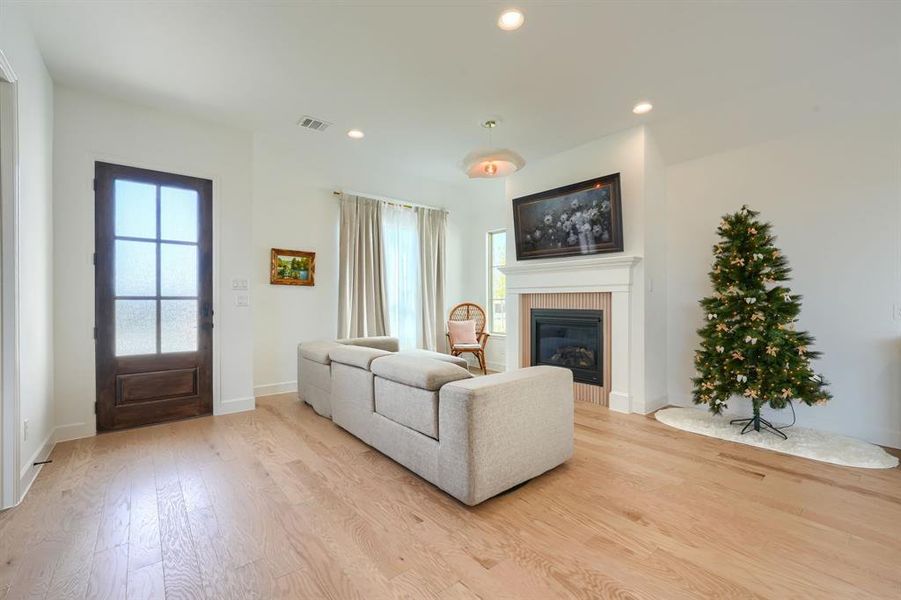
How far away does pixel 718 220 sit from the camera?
12.4 feet

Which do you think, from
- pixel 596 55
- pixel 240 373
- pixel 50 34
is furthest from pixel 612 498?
pixel 50 34

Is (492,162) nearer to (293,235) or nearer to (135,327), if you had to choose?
(293,235)

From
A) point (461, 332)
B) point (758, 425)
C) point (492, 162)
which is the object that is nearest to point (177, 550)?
point (492, 162)

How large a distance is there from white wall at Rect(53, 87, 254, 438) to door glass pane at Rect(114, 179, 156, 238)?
18 centimetres

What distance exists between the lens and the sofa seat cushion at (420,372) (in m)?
2.20

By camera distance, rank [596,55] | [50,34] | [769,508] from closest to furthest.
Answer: [769,508], [50,34], [596,55]

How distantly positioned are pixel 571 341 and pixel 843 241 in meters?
2.42

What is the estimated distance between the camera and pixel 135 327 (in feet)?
10.9

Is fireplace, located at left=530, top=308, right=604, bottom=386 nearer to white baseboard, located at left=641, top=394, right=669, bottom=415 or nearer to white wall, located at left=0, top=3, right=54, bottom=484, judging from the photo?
white baseboard, located at left=641, top=394, right=669, bottom=415

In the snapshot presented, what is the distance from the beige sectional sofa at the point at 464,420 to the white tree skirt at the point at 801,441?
1.57m

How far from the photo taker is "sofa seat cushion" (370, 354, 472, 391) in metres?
2.20

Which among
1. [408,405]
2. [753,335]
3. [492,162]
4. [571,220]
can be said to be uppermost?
[492,162]

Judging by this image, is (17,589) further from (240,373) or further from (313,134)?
(313,134)

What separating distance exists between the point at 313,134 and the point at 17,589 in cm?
384
